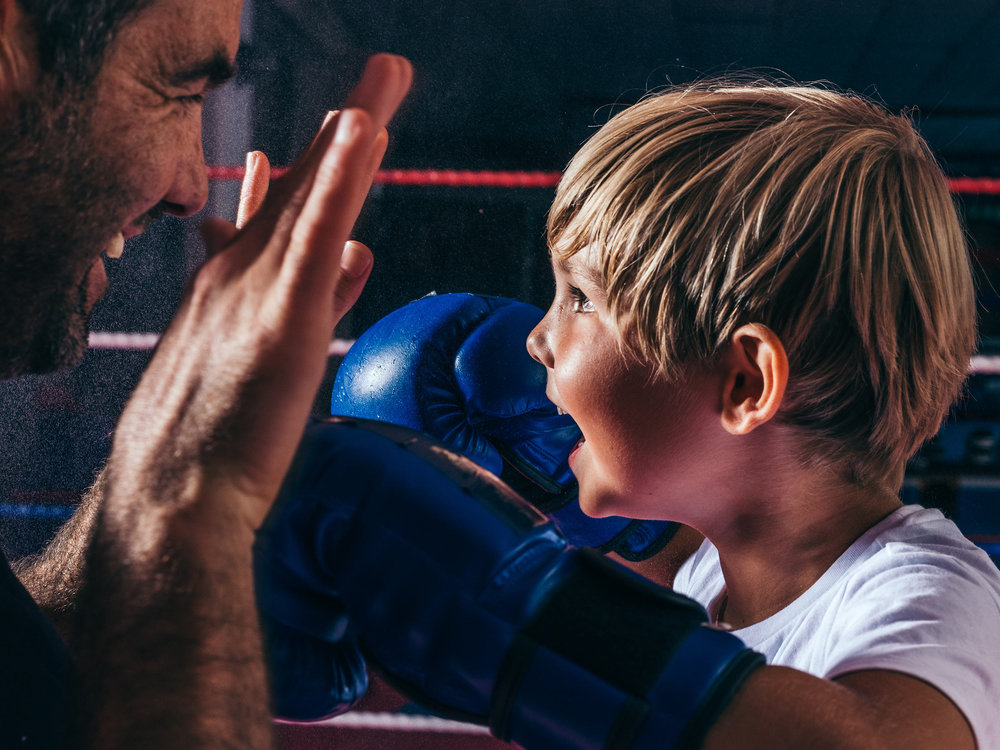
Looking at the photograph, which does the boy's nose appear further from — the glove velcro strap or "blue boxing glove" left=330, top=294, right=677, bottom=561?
the glove velcro strap

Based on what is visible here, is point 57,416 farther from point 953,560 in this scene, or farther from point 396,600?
point 953,560

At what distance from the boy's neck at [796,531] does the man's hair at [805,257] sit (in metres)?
0.03

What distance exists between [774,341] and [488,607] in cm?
39

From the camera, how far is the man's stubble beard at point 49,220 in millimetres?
724

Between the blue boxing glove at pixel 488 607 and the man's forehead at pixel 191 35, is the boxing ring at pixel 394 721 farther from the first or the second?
the blue boxing glove at pixel 488 607

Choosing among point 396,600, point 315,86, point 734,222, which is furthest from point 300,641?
point 315,86

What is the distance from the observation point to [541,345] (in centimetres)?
90

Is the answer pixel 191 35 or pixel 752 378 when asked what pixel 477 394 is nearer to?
pixel 752 378

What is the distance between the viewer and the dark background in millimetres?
1896

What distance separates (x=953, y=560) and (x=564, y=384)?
1.28 ft

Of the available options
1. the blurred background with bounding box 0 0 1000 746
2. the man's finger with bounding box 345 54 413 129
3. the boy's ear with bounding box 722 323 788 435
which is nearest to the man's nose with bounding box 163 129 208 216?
the man's finger with bounding box 345 54 413 129

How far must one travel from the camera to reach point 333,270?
0.50 meters

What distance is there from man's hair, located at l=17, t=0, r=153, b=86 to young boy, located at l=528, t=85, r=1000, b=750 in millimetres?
469

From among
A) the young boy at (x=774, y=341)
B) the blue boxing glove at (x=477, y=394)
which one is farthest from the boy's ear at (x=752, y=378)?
the blue boxing glove at (x=477, y=394)
